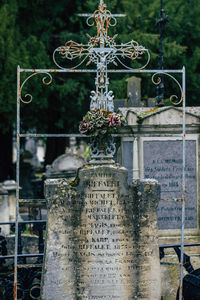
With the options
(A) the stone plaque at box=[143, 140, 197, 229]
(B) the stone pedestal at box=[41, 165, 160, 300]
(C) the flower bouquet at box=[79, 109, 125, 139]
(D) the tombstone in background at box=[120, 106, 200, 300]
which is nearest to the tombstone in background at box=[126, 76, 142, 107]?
(D) the tombstone in background at box=[120, 106, 200, 300]

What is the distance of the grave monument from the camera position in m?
5.24

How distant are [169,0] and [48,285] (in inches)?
568

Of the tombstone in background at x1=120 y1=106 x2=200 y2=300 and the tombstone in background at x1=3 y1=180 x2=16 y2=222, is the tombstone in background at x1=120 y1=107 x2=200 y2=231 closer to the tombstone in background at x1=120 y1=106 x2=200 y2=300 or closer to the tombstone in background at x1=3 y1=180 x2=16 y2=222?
the tombstone in background at x1=120 y1=106 x2=200 y2=300

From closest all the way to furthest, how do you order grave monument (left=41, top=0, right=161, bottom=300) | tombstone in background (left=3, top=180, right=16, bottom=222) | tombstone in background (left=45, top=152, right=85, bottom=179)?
grave monument (left=41, top=0, right=161, bottom=300) → tombstone in background (left=3, top=180, right=16, bottom=222) → tombstone in background (left=45, top=152, right=85, bottom=179)

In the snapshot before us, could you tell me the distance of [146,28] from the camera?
16484 mm

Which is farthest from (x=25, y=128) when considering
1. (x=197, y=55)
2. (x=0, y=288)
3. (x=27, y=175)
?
(x=0, y=288)

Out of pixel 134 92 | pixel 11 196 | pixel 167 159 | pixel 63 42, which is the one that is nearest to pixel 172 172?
pixel 167 159

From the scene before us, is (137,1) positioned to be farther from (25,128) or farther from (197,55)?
(25,128)

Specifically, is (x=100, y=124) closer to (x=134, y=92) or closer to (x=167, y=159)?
(x=167, y=159)

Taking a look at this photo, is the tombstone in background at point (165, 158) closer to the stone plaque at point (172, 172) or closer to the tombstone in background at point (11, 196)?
the stone plaque at point (172, 172)

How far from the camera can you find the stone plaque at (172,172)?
7.98 meters

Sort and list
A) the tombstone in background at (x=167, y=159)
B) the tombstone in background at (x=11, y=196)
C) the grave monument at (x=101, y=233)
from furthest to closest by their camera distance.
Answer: the tombstone in background at (x=11, y=196)
the tombstone in background at (x=167, y=159)
the grave monument at (x=101, y=233)

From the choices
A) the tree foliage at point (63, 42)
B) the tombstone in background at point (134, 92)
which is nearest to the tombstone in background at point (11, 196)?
the tree foliage at point (63, 42)

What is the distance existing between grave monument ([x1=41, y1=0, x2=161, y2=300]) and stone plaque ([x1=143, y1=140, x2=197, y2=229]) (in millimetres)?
2631
